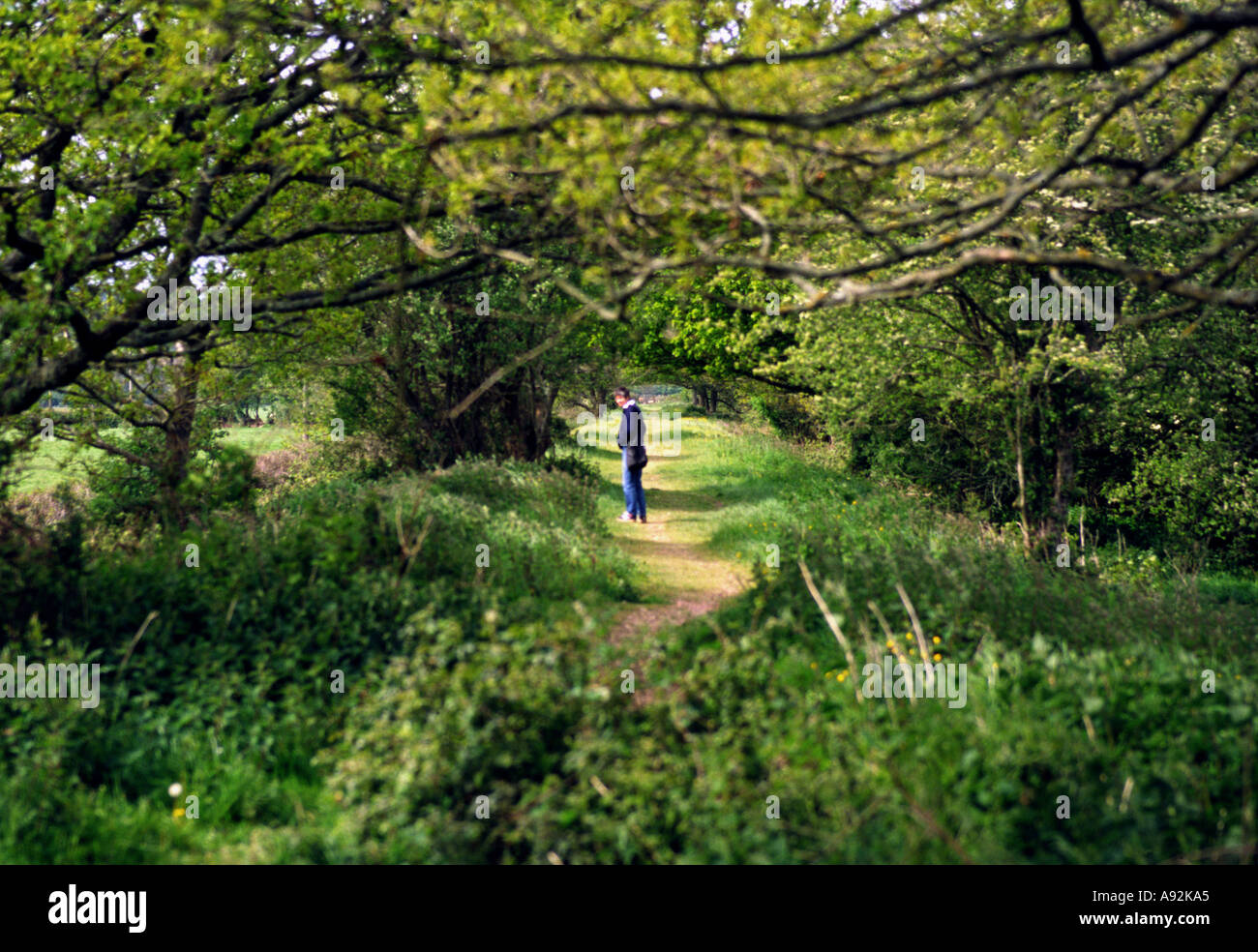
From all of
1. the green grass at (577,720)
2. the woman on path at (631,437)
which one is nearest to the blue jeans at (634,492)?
the woman on path at (631,437)

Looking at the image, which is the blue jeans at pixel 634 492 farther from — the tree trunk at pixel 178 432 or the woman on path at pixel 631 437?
the tree trunk at pixel 178 432

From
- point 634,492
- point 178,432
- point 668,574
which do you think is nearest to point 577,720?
point 668,574

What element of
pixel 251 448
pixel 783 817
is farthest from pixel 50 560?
pixel 251 448

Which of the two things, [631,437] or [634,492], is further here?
[634,492]

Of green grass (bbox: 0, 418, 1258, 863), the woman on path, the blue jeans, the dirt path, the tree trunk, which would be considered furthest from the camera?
the blue jeans

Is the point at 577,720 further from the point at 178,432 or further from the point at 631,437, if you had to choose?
the point at 178,432

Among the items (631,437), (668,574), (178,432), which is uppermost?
(178,432)

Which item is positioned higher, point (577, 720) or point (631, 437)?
point (631, 437)

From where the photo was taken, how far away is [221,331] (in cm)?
845

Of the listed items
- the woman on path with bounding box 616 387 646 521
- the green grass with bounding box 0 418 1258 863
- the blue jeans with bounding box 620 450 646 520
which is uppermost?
the woman on path with bounding box 616 387 646 521

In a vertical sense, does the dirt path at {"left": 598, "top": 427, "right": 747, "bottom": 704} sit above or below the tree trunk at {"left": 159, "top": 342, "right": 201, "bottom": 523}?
below

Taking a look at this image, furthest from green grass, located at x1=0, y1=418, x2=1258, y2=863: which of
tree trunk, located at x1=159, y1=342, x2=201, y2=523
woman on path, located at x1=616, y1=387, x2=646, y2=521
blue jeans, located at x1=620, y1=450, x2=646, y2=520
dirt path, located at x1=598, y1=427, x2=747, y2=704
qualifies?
blue jeans, located at x1=620, y1=450, x2=646, y2=520

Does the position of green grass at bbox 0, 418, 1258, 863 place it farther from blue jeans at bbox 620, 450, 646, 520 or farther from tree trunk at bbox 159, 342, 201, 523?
blue jeans at bbox 620, 450, 646, 520
